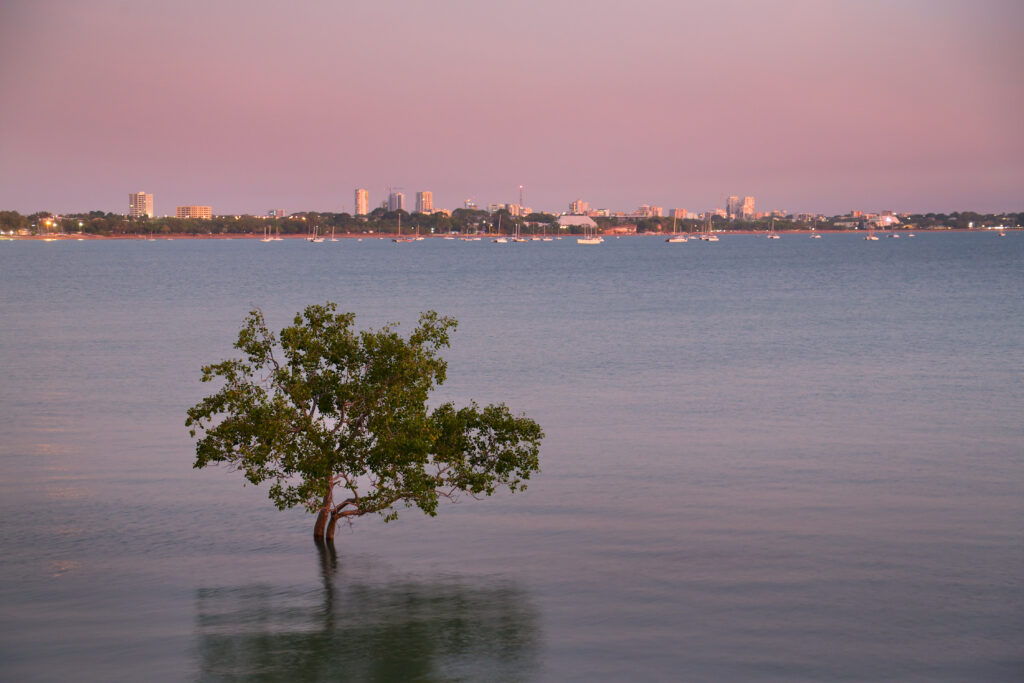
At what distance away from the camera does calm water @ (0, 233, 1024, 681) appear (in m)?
21.6

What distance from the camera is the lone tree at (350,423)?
82.0 ft

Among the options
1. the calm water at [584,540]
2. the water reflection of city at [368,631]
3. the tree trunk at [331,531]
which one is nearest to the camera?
the water reflection of city at [368,631]

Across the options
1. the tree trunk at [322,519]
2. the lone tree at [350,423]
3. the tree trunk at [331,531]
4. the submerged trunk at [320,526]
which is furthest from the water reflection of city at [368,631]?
the lone tree at [350,423]

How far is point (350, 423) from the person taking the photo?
2650 cm

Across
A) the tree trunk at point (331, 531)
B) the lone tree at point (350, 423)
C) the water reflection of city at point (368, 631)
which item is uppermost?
the lone tree at point (350, 423)

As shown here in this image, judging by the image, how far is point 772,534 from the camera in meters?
29.7

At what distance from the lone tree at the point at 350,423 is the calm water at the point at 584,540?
300 cm

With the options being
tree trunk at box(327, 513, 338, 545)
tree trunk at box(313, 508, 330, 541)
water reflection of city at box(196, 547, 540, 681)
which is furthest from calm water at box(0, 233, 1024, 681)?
tree trunk at box(327, 513, 338, 545)

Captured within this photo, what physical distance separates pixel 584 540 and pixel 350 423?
811cm

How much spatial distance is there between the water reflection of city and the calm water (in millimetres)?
78

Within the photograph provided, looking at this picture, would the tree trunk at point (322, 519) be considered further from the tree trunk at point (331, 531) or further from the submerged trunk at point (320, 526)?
the tree trunk at point (331, 531)

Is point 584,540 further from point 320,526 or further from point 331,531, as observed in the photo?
point 320,526

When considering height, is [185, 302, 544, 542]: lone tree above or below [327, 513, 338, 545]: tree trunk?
above

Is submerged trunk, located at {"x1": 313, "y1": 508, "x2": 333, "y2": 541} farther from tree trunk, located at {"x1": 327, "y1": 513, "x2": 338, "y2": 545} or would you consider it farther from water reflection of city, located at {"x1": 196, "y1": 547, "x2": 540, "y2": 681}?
water reflection of city, located at {"x1": 196, "y1": 547, "x2": 540, "y2": 681}
